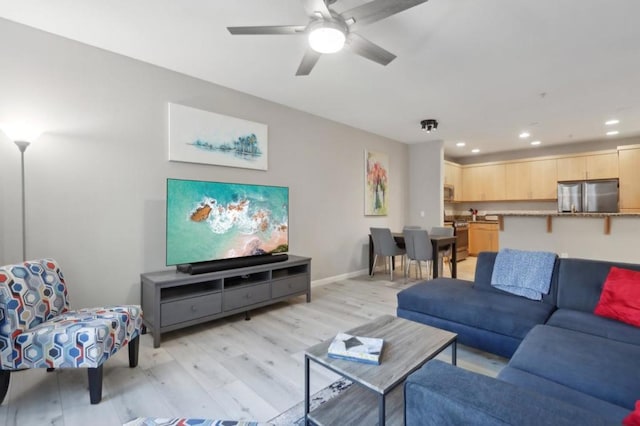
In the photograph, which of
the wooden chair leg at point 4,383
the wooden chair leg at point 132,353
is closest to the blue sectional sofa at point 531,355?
the wooden chair leg at point 132,353

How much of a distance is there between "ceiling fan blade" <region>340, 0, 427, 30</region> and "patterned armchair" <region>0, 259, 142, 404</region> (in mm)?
2461

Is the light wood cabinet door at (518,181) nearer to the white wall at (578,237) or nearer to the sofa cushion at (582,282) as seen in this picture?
the white wall at (578,237)

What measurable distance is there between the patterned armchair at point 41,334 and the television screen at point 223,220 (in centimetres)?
98

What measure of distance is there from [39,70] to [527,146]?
26.8ft

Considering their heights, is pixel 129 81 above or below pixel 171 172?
above

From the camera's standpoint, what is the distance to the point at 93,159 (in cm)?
272

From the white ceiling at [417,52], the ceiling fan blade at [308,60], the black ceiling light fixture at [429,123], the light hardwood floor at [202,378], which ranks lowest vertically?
the light hardwood floor at [202,378]

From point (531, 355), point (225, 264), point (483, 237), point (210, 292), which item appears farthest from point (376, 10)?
point (483, 237)

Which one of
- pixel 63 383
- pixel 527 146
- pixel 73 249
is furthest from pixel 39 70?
pixel 527 146

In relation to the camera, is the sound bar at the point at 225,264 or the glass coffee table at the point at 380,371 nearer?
the glass coffee table at the point at 380,371

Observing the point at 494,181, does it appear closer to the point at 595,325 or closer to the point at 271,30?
the point at 595,325

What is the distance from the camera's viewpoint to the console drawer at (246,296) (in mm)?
3082

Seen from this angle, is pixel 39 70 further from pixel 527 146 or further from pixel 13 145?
pixel 527 146

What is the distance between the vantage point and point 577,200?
19.8ft
